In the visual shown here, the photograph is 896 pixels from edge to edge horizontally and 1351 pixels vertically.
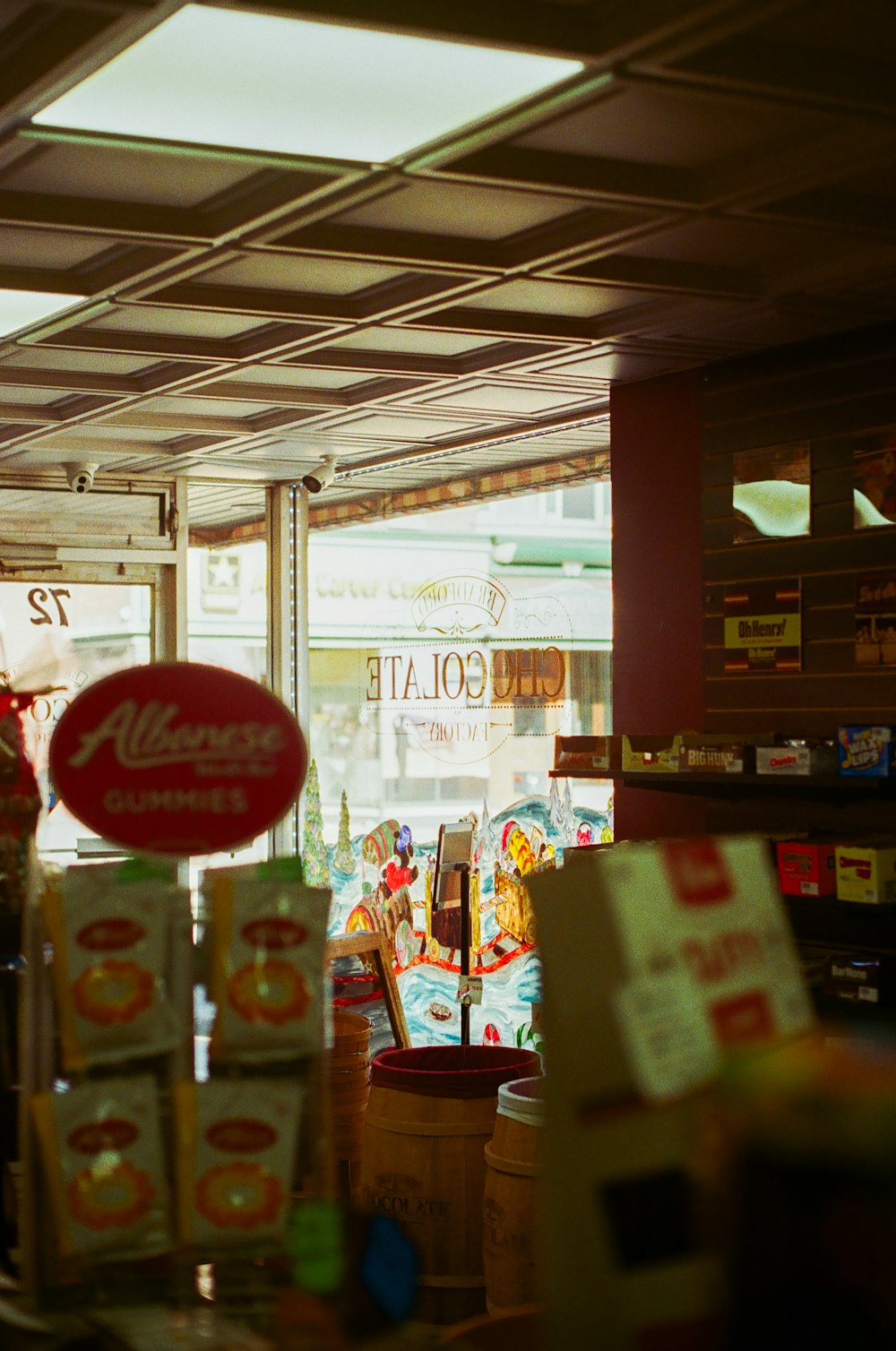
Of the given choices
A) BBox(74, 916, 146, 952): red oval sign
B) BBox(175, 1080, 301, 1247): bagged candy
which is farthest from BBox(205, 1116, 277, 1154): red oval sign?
BBox(74, 916, 146, 952): red oval sign

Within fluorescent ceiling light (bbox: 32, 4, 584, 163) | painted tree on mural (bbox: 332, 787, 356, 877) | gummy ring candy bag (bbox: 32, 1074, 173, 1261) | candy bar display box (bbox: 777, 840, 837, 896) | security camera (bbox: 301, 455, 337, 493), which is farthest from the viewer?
painted tree on mural (bbox: 332, 787, 356, 877)

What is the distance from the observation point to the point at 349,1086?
5090 millimetres

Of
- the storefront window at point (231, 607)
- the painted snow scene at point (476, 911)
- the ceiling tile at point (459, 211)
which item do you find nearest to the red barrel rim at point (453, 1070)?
the painted snow scene at point (476, 911)

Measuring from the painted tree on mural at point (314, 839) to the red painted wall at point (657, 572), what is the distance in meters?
2.44

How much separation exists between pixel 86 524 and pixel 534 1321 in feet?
19.5

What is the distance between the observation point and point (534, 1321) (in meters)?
1.88

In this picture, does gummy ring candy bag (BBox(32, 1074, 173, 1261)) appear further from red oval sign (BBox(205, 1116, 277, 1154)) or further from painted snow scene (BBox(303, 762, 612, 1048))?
painted snow scene (BBox(303, 762, 612, 1048))

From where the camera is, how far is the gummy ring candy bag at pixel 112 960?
1.82 m

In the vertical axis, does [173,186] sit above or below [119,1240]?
above

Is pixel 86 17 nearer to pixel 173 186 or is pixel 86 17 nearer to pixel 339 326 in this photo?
pixel 173 186

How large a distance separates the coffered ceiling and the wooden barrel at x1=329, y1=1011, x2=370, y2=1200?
86.5 inches

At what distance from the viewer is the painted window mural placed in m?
6.54

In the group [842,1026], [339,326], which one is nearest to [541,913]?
[842,1026]

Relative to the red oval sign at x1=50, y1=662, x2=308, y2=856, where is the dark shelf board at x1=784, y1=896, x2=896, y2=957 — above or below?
below
